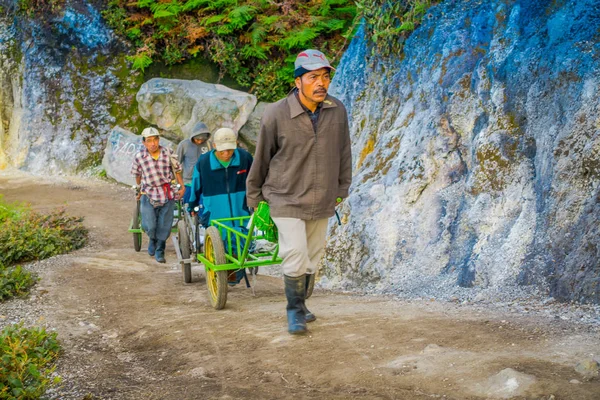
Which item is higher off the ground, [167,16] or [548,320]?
[167,16]

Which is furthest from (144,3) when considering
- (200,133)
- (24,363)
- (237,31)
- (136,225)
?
(24,363)

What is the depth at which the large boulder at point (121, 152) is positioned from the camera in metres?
19.2

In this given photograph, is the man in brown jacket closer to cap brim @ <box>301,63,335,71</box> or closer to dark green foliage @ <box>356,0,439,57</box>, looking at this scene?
cap brim @ <box>301,63,335,71</box>

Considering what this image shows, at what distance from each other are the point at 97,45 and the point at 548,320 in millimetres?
17988

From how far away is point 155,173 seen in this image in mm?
10414

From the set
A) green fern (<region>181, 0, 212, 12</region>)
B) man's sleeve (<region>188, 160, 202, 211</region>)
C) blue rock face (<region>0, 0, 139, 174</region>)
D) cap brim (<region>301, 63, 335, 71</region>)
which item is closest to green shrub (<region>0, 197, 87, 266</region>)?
man's sleeve (<region>188, 160, 202, 211</region>)

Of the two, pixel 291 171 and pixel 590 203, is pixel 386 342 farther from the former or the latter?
pixel 590 203

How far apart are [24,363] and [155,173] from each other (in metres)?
5.63

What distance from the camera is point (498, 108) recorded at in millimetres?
8039

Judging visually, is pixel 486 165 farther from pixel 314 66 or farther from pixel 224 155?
pixel 314 66

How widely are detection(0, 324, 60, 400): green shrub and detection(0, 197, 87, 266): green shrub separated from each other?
4.25 meters

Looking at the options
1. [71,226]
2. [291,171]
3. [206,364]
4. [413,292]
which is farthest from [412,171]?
[71,226]

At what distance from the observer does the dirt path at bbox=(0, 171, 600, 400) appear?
4785mm

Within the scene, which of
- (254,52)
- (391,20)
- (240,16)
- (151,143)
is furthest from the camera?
(254,52)
